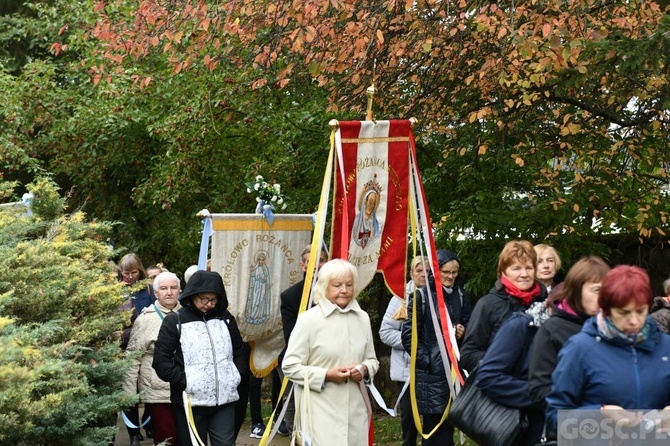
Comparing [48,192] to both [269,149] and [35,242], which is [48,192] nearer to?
[35,242]

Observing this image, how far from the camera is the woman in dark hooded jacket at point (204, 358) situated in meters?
8.99

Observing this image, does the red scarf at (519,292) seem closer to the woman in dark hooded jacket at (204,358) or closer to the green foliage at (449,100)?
the green foliage at (449,100)

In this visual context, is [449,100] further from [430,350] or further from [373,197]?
[430,350]

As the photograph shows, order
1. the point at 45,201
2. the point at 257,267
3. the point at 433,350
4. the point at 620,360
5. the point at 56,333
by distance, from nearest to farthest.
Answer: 1. the point at 620,360
2. the point at 56,333
3. the point at 433,350
4. the point at 45,201
5. the point at 257,267

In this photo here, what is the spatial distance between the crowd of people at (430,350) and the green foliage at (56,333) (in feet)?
1.56

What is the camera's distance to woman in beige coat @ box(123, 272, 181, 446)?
10000 mm

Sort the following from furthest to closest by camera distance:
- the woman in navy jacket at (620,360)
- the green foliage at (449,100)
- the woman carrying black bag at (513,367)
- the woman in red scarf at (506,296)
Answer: the green foliage at (449,100), the woman in red scarf at (506,296), the woman carrying black bag at (513,367), the woman in navy jacket at (620,360)

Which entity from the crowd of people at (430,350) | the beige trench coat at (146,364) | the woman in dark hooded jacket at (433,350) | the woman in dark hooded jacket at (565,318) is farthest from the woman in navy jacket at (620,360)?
the beige trench coat at (146,364)

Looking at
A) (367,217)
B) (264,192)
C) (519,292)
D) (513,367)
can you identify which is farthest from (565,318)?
(264,192)

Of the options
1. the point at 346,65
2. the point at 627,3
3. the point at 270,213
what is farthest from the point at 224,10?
the point at 627,3

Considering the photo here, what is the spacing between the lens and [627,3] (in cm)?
1139

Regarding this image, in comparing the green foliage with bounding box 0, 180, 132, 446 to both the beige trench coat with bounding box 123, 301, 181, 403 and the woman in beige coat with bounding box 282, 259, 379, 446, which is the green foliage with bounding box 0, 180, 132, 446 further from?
the woman in beige coat with bounding box 282, 259, 379, 446

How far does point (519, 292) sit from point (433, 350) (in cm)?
256

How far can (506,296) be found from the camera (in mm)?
6930
